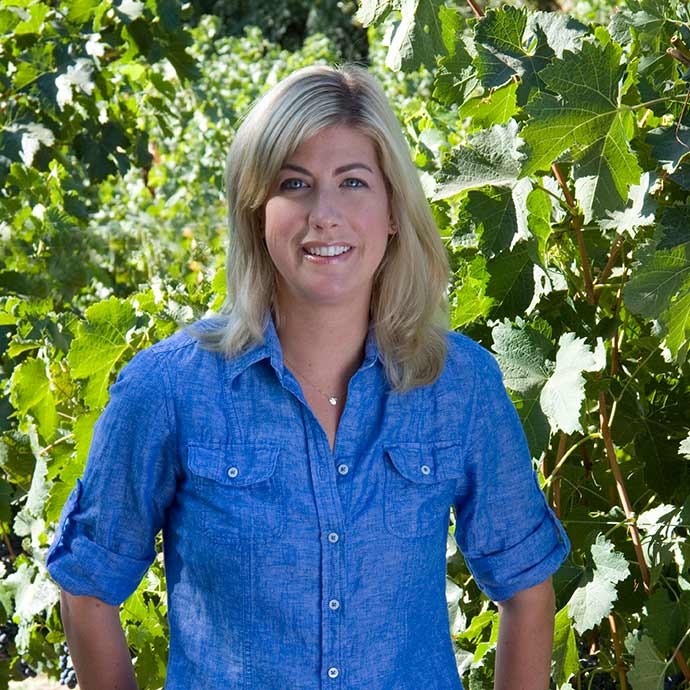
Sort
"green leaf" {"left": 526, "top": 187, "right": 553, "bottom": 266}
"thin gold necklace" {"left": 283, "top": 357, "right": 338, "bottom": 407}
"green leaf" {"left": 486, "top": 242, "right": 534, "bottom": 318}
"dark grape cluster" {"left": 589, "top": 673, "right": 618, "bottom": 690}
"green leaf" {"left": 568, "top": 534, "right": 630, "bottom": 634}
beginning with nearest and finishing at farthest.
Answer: "thin gold necklace" {"left": 283, "top": 357, "right": 338, "bottom": 407} → "green leaf" {"left": 568, "top": 534, "right": 630, "bottom": 634} → "green leaf" {"left": 526, "top": 187, "right": 553, "bottom": 266} → "green leaf" {"left": 486, "top": 242, "right": 534, "bottom": 318} → "dark grape cluster" {"left": 589, "top": 673, "right": 618, "bottom": 690}

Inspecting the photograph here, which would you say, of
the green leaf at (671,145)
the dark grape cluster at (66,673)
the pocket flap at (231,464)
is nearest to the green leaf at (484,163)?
the green leaf at (671,145)

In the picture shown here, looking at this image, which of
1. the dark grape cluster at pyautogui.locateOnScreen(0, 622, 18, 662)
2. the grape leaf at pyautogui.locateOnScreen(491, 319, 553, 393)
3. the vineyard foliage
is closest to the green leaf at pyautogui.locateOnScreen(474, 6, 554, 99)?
the vineyard foliage

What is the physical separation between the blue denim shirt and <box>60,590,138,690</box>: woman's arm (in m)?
0.03

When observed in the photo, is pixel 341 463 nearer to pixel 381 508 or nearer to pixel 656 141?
pixel 381 508

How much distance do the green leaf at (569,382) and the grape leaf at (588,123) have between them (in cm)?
24

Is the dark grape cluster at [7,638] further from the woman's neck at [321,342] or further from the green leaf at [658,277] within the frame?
the green leaf at [658,277]

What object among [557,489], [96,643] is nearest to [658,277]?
[557,489]

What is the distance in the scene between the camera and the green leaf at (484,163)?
6.91 feet

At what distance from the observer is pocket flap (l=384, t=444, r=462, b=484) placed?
5.42 feet

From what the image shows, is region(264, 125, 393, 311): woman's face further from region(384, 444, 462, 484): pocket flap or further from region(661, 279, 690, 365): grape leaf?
region(661, 279, 690, 365): grape leaf

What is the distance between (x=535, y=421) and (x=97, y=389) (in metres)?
0.89

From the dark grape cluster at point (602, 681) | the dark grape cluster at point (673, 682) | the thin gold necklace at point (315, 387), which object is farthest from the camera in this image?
the dark grape cluster at point (602, 681)

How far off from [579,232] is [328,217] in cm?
70

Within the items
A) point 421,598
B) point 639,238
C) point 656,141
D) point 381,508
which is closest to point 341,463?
point 381,508
